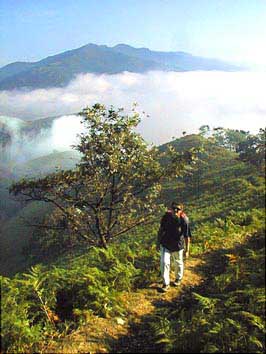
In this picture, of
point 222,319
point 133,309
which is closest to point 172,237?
point 133,309

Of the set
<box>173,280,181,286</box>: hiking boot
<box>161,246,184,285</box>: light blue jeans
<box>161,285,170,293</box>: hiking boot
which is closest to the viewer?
<box>161,285,170,293</box>: hiking boot

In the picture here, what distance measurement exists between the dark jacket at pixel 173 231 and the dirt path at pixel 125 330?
1.21 meters

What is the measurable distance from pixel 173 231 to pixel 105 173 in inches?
381

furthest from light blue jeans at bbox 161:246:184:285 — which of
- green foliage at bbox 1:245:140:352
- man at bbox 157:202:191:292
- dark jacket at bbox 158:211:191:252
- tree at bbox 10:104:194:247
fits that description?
tree at bbox 10:104:194:247

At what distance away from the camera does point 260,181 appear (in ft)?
29.9

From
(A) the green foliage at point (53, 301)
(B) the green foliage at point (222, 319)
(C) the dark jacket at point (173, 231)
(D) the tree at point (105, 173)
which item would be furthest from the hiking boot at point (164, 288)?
(D) the tree at point (105, 173)

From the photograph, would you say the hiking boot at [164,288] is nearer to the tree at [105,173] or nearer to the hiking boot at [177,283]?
the hiking boot at [177,283]

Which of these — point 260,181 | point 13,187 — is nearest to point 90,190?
point 13,187

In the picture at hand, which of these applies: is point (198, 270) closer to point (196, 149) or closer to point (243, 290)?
point (243, 290)

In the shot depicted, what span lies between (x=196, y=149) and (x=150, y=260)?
8.15m

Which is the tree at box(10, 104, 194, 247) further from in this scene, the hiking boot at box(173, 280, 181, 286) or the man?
the hiking boot at box(173, 280, 181, 286)

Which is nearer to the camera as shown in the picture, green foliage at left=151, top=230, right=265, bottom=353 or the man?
green foliage at left=151, top=230, right=265, bottom=353

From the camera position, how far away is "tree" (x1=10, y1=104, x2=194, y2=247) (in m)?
21.2

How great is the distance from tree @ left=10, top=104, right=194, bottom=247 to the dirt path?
30.8ft
